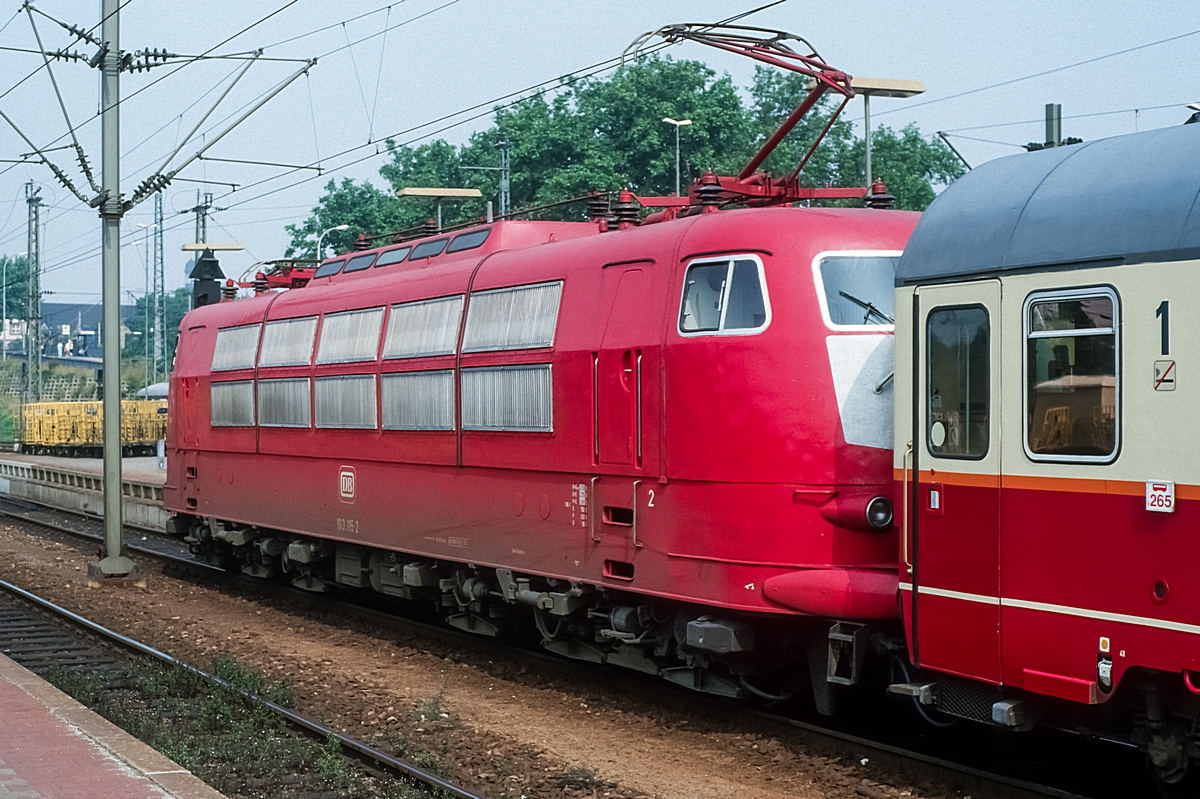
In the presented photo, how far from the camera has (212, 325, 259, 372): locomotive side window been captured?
59.4 ft

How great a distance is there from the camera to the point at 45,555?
78.5 feet

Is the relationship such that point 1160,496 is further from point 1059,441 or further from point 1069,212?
point 1069,212

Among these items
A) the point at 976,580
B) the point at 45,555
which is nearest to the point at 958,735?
the point at 976,580

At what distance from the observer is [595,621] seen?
11852 millimetres

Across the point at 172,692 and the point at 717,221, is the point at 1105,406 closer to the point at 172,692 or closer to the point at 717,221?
the point at 717,221

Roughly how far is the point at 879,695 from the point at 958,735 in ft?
4.23

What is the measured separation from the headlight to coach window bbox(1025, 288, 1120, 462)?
174 centimetres

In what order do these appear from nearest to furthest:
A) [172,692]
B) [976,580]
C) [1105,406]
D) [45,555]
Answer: [1105,406]
[976,580]
[172,692]
[45,555]

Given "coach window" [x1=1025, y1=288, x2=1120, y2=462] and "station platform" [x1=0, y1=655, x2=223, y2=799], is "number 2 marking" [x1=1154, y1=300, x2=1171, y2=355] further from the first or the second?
"station platform" [x1=0, y1=655, x2=223, y2=799]

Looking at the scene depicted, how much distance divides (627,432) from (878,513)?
2160mm

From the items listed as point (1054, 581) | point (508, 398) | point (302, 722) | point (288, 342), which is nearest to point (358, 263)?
point (288, 342)

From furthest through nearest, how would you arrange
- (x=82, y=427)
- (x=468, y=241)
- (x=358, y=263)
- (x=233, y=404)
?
(x=82, y=427) < (x=233, y=404) < (x=358, y=263) < (x=468, y=241)

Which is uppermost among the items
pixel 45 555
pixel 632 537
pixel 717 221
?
pixel 717 221

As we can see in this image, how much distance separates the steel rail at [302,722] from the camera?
8.85 metres
